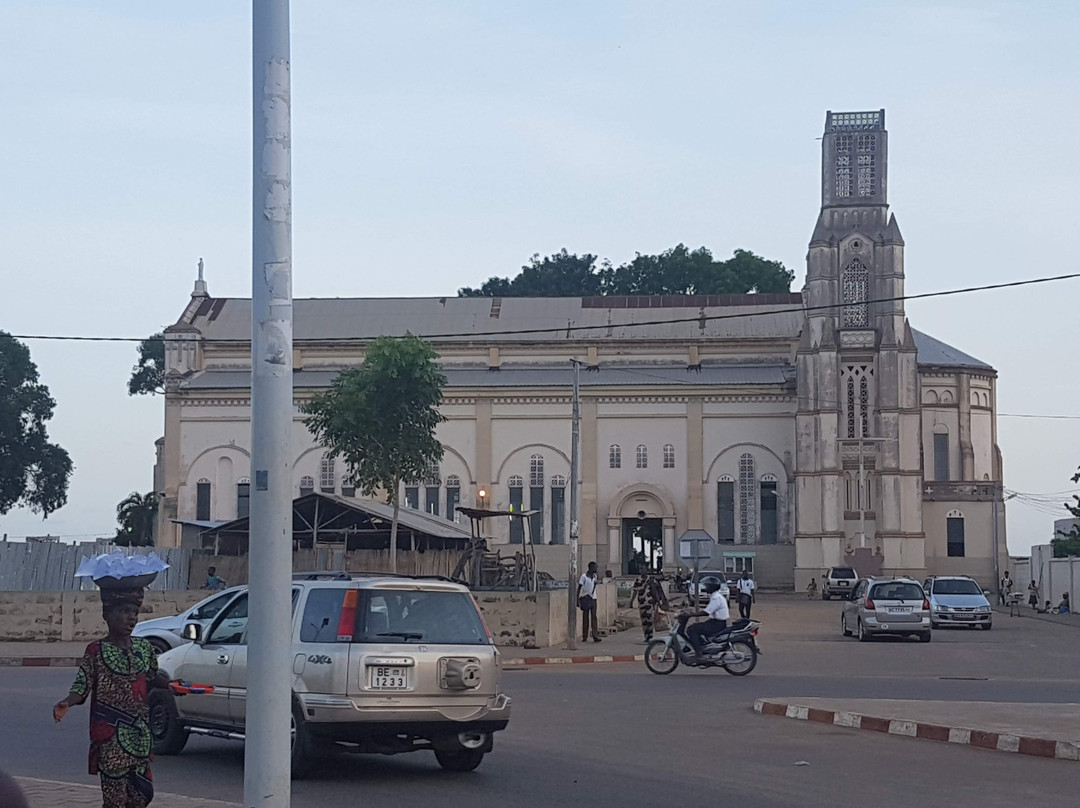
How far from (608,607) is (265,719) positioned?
31405mm

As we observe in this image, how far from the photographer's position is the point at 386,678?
11.5 metres

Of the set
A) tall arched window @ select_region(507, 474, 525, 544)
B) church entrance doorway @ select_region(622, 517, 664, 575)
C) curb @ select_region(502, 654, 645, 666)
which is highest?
tall arched window @ select_region(507, 474, 525, 544)

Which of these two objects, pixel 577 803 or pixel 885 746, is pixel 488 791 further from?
pixel 885 746

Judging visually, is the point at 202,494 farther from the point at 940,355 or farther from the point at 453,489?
the point at 940,355

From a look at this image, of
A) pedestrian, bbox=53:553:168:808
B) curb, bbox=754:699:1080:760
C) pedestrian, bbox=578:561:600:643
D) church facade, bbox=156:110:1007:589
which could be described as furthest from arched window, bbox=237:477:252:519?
pedestrian, bbox=53:553:168:808

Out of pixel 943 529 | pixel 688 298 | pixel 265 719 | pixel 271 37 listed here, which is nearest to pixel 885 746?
pixel 265 719

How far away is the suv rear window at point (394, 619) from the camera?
11.7m

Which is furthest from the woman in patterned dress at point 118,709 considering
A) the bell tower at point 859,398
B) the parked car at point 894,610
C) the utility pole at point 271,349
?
the bell tower at point 859,398

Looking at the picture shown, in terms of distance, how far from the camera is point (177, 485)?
70.3 m

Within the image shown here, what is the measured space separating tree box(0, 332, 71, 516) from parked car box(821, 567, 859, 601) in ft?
143

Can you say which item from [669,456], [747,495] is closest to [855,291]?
[747,495]

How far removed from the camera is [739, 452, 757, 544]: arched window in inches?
2697

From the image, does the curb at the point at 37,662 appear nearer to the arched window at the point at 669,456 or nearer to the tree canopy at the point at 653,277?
the arched window at the point at 669,456

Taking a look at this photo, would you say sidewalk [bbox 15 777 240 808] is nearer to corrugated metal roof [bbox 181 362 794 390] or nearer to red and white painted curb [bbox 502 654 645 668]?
red and white painted curb [bbox 502 654 645 668]
